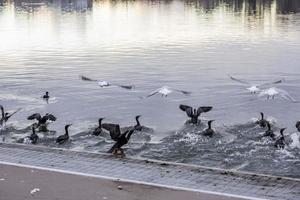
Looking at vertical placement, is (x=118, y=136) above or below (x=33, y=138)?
above

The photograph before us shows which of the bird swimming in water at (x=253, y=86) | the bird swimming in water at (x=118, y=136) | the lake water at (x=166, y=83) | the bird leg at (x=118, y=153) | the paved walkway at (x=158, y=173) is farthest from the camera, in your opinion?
the bird swimming in water at (x=253, y=86)

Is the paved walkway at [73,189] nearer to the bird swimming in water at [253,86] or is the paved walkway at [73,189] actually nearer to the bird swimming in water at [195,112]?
the bird swimming in water at [195,112]

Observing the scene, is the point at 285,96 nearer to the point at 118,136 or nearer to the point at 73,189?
the point at 118,136

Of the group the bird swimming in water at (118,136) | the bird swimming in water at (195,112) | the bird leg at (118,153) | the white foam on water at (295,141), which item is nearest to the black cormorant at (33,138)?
the bird swimming in water at (118,136)

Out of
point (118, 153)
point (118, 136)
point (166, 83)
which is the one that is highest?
point (118, 136)

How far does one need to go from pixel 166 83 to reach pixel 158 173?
2068 cm

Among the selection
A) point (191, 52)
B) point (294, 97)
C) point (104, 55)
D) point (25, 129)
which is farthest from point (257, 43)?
point (25, 129)

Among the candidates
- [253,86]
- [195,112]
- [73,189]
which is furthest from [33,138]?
[253,86]

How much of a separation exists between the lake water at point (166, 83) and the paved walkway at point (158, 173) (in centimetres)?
332

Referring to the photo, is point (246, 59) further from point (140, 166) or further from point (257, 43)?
point (140, 166)

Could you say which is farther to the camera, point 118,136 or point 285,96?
point 285,96

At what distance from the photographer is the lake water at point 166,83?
20.6 m

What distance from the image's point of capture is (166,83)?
35188mm

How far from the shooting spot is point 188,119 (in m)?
25.3
